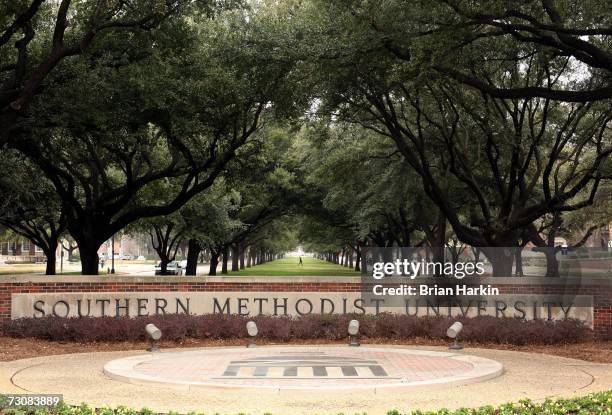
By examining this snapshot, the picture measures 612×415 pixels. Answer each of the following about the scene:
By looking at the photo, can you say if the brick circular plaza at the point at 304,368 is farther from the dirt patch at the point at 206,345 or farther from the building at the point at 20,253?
the building at the point at 20,253

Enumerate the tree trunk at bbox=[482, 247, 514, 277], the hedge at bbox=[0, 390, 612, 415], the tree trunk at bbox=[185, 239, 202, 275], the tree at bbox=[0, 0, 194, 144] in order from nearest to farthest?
the hedge at bbox=[0, 390, 612, 415] → the tree at bbox=[0, 0, 194, 144] → the tree trunk at bbox=[482, 247, 514, 277] → the tree trunk at bbox=[185, 239, 202, 275]

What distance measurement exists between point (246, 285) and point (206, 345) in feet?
9.19

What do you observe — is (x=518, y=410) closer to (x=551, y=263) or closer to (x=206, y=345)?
(x=206, y=345)

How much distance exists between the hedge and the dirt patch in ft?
Answer: 19.2

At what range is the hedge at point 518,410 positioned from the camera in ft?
24.2

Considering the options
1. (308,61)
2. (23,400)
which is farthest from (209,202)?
(23,400)

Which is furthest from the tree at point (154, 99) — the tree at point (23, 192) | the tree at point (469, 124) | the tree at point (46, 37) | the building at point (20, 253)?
the building at point (20, 253)

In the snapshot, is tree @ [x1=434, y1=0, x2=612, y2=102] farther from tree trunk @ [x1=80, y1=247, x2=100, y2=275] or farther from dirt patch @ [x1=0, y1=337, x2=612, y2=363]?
tree trunk @ [x1=80, y1=247, x2=100, y2=275]

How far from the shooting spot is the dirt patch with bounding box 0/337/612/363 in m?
13.9

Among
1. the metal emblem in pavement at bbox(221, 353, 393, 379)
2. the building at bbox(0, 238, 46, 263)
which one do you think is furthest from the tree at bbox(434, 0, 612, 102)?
the building at bbox(0, 238, 46, 263)

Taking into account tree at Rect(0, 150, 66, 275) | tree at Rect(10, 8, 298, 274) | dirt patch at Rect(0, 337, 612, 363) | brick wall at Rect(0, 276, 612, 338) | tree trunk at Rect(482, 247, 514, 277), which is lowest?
dirt patch at Rect(0, 337, 612, 363)

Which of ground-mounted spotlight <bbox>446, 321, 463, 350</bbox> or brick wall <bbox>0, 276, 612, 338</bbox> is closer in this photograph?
ground-mounted spotlight <bbox>446, 321, 463, 350</bbox>

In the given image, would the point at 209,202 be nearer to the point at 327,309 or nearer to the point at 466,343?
the point at 327,309

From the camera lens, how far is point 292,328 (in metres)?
15.8
